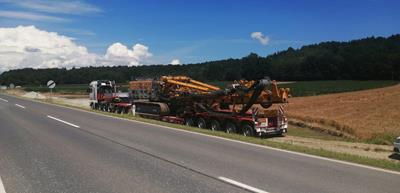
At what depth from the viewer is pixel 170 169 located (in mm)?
9820

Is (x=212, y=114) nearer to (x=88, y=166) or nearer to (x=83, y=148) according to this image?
(x=83, y=148)

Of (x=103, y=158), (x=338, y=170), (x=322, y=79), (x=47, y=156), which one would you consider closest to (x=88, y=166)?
(x=103, y=158)

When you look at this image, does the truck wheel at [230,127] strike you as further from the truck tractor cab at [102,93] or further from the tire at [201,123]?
the truck tractor cab at [102,93]

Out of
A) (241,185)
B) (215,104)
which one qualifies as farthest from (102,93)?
(241,185)

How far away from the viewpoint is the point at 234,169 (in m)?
9.80

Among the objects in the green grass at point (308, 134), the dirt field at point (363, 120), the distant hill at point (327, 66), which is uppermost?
the distant hill at point (327, 66)

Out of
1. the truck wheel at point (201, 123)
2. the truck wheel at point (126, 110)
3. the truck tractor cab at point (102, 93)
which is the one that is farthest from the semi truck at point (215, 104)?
the truck tractor cab at point (102, 93)

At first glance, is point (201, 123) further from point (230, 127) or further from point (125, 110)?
point (125, 110)

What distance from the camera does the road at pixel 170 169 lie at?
809 centimetres

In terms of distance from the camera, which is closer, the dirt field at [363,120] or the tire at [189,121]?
the dirt field at [363,120]

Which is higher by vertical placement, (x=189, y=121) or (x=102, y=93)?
(x=102, y=93)

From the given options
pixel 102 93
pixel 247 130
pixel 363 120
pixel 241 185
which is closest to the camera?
pixel 241 185

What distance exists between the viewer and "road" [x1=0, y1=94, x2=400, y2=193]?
8.09 meters

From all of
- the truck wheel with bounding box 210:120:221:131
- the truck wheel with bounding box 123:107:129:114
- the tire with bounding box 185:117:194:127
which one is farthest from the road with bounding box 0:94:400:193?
the truck wheel with bounding box 123:107:129:114
